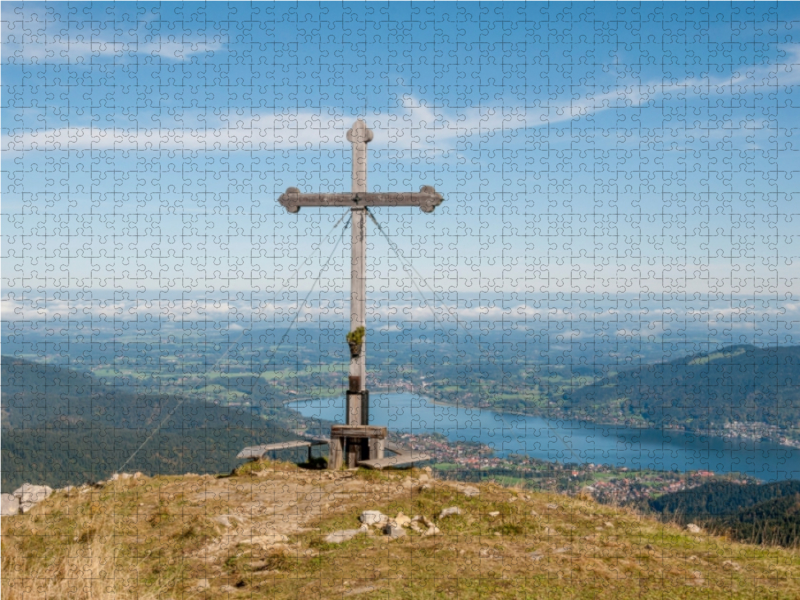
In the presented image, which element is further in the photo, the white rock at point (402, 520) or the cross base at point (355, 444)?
the cross base at point (355, 444)

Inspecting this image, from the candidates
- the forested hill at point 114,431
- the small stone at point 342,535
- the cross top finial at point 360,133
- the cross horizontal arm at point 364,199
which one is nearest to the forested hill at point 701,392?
the small stone at point 342,535

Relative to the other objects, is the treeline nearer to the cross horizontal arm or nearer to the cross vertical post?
the cross vertical post

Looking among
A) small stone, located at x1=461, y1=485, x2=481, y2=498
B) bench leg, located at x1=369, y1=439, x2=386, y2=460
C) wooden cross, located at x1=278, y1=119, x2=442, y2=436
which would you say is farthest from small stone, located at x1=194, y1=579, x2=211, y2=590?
wooden cross, located at x1=278, y1=119, x2=442, y2=436

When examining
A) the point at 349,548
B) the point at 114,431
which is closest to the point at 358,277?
the point at 349,548

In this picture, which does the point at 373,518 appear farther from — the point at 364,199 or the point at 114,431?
the point at 114,431

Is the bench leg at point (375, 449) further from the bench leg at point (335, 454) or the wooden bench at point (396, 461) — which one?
the bench leg at point (335, 454)

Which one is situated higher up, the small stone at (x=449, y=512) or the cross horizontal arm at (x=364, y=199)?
the cross horizontal arm at (x=364, y=199)

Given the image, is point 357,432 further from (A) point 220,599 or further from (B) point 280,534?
(A) point 220,599
